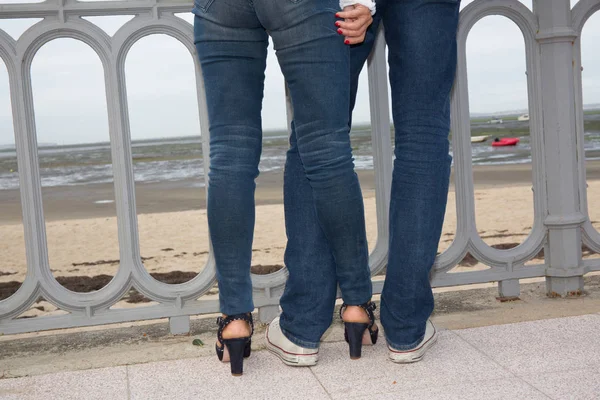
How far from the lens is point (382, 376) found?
1954 mm

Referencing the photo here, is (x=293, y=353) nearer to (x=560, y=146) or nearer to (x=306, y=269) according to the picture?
(x=306, y=269)

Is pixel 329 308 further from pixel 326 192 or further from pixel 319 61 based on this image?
pixel 319 61

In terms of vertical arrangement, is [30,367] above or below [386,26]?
below

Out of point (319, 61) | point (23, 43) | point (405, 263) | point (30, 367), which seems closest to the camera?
point (319, 61)

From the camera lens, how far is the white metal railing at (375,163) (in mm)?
2398

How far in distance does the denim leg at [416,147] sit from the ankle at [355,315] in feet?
0.27

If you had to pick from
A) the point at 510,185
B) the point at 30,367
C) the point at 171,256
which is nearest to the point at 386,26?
the point at 30,367

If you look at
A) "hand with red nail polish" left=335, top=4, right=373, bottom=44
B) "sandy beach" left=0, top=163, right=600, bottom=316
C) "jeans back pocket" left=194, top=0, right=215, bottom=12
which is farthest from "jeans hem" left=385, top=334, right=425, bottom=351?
"sandy beach" left=0, top=163, right=600, bottom=316

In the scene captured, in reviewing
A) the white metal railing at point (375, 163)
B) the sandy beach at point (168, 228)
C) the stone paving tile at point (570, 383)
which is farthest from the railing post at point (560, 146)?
the sandy beach at point (168, 228)

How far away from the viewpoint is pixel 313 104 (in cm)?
184

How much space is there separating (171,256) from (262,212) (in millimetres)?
2817

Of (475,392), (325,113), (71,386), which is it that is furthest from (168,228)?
(475,392)

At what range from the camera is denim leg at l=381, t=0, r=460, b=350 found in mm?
1969

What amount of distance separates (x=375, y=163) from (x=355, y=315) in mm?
761
